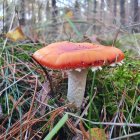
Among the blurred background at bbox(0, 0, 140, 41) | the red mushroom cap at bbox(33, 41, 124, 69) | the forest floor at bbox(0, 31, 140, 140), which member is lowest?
the forest floor at bbox(0, 31, 140, 140)

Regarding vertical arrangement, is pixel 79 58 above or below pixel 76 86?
above

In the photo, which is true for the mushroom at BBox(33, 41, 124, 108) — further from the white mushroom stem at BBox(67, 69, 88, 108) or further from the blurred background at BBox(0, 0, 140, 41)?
the blurred background at BBox(0, 0, 140, 41)

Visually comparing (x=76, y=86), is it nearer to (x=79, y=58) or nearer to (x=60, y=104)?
(x=60, y=104)

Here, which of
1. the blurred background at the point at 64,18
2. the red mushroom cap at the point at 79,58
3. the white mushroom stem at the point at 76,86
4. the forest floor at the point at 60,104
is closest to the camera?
the red mushroom cap at the point at 79,58

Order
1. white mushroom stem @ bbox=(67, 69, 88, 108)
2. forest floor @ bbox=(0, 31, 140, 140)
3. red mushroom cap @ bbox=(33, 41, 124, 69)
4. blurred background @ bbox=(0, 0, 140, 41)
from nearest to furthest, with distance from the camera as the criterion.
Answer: red mushroom cap @ bbox=(33, 41, 124, 69), forest floor @ bbox=(0, 31, 140, 140), white mushroom stem @ bbox=(67, 69, 88, 108), blurred background @ bbox=(0, 0, 140, 41)

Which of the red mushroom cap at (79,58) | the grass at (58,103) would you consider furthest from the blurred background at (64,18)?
the red mushroom cap at (79,58)

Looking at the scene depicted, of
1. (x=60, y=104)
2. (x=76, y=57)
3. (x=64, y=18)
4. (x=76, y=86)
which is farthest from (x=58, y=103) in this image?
(x=64, y=18)

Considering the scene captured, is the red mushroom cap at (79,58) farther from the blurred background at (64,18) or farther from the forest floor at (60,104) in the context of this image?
the blurred background at (64,18)

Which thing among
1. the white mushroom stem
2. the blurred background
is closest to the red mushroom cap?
the white mushroom stem

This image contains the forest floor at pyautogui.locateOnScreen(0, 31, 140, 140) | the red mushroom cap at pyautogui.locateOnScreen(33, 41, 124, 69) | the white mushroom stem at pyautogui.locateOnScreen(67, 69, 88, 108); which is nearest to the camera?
the red mushroom cap at pyautogui.locateOnScreen(33, 41, 124, 69)
